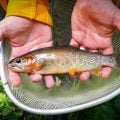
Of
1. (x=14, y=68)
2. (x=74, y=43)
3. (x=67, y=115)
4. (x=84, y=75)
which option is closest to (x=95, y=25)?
(x=74, y=43)

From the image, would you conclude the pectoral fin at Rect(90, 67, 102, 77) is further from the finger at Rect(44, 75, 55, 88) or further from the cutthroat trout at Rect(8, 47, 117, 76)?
the finger at Rect(44, 75, 55, 88)

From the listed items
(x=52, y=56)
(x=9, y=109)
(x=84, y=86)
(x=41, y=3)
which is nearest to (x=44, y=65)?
(x=52, y=56)

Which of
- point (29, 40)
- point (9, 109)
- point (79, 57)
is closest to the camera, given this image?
point (79, 57)

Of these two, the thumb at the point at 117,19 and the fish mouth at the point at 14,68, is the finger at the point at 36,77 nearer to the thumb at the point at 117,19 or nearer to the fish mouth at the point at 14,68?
the fish mouth at the point at 14,68

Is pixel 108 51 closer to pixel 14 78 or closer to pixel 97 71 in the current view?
pixel 97 71

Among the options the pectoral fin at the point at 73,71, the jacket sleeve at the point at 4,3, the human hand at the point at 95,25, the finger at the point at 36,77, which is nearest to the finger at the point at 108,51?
the human hand at the point at 95,25

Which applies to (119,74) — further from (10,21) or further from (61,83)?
(10,21)
